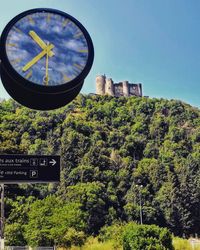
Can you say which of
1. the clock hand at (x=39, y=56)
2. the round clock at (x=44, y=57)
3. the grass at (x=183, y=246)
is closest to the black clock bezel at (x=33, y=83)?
the round clock at (x=44, y=57)

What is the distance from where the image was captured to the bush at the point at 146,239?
27875 millimetres

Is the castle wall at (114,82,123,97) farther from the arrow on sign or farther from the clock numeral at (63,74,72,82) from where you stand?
the clock numeral at (63,74,72,82)

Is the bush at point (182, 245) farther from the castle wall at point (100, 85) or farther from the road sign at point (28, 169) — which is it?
the castle wall at point (100, 85)

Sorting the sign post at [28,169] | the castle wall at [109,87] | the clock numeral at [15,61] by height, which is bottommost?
the sign post at [28,169]

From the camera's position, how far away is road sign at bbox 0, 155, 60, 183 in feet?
12.7

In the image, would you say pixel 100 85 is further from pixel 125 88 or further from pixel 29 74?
pixel 29 74

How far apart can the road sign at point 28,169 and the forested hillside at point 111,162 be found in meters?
32.6

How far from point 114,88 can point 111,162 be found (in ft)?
176

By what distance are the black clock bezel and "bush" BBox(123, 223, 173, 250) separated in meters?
25.5

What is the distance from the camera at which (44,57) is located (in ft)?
11.1

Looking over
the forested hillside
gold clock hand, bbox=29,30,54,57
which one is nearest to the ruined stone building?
the forested hillside

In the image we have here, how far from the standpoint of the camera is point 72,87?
3.35 metres

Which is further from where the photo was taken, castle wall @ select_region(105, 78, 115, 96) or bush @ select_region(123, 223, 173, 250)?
castle wall @ select_region(105, 78, 115, 96)

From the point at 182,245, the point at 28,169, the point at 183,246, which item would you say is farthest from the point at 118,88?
the point at 28,169
